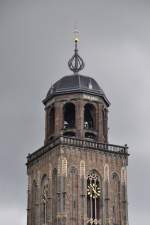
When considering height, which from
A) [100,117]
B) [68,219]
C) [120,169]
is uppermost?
[100,117]

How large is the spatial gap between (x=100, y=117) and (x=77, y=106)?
2544mm

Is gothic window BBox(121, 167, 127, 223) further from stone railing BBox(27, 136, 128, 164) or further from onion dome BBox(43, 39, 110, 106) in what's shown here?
onion dome BBox(43, 39, 110, 106)

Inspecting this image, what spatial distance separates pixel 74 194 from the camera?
246 ft

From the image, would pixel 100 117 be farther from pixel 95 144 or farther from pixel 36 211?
pixel 36 211

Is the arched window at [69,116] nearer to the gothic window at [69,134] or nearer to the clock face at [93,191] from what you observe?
the gothic window at [69,134]

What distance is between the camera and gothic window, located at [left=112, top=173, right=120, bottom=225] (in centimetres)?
7669

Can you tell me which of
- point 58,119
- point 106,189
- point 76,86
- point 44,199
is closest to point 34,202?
point 44,199

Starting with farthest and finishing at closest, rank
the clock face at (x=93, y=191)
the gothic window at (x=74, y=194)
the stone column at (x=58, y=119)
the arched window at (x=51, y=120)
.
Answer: the arched window at (x=51, y=120) → the stone column at (x=58, y=119) → the clock face at (x=93, y=191) → the gothic window at (x=74, y=194)

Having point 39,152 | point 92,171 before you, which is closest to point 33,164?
point 39,152

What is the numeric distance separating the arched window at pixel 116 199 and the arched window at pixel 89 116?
5.17 m

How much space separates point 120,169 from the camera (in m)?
78.8

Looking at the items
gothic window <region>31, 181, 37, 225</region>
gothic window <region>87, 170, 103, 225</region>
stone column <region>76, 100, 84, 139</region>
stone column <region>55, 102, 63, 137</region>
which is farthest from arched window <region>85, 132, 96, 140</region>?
gothic window <region>31, 181, 37, 225</region>

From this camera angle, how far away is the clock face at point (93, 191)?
76.1 metres

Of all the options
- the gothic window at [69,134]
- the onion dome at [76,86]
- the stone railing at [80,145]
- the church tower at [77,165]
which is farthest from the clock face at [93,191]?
the onion dome at [76,86]
